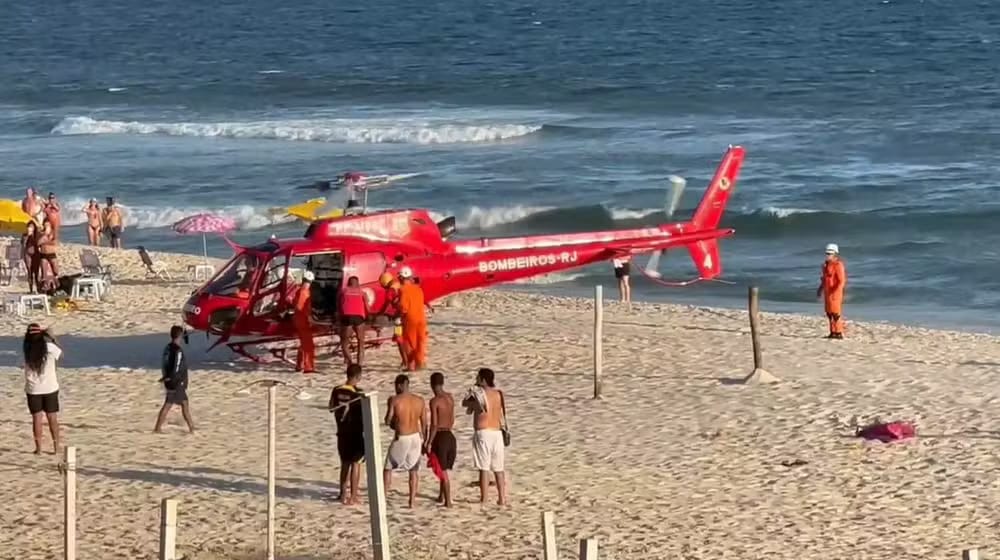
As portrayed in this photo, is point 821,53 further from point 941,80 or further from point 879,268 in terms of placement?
point 879,268

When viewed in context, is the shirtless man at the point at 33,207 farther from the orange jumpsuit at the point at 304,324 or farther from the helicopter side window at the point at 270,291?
the orange jumpsuit at the point at 304,324

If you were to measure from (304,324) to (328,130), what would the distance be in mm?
38790

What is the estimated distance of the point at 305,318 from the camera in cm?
2034

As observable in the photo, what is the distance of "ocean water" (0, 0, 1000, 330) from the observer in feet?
128

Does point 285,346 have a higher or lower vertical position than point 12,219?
lower

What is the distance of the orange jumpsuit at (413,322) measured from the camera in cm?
2023

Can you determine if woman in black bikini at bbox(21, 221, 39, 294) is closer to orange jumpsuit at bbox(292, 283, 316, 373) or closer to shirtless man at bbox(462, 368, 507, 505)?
orange jumpsuit at bbox(292, 283, 316, 373)

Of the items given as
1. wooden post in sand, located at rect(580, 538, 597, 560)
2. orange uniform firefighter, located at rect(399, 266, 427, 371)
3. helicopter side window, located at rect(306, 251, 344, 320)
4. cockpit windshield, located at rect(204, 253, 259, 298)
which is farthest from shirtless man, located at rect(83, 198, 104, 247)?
wooden post in sand, located at rect(580, 538, 597, 560)

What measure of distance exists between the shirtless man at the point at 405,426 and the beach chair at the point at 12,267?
14709 mm

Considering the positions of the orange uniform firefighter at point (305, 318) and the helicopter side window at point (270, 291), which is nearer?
the orange uniform firefighter at point (305, 318)

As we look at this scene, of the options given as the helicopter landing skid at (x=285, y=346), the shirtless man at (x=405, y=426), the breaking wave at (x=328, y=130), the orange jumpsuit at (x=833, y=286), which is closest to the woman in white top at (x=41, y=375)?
the shirtless man at (x=405, y=426)

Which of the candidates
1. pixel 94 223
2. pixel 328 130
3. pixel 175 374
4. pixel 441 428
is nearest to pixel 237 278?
pixel 175 374

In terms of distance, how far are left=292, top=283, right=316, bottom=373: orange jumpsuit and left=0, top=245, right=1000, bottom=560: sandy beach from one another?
24 cm

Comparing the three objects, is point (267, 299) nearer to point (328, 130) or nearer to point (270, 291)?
point (270, 291)
